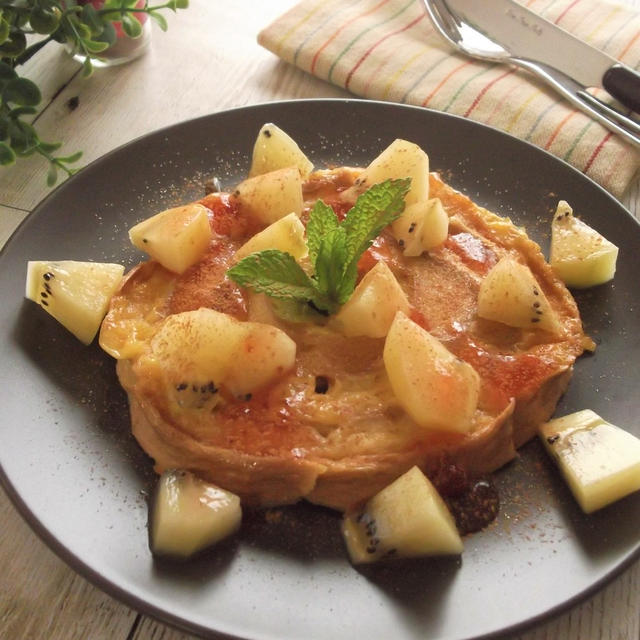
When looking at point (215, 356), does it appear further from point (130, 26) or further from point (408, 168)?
→ point (130, 26)

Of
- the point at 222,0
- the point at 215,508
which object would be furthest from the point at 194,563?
the point at 222,0

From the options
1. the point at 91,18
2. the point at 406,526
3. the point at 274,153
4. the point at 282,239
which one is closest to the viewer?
the point at 406,526

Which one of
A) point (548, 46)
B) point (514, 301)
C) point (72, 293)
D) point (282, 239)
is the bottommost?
point (72, 293)

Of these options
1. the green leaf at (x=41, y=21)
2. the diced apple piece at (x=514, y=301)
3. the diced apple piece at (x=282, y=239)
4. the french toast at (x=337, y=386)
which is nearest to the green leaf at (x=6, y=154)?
the green leaf at (x=41, y=21)

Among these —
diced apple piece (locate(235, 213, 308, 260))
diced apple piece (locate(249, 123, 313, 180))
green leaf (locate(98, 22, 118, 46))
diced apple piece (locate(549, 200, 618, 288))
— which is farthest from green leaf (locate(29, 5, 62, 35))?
diced apple piece (locate(549, 200, 618, 288))

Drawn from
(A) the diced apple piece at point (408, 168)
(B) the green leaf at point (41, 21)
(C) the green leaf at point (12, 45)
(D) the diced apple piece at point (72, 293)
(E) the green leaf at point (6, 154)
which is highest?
(A) the diced apple piece at point (408, 168)

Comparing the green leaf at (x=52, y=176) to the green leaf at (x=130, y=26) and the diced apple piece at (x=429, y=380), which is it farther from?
the diced apple piece at (x=429, y=380)

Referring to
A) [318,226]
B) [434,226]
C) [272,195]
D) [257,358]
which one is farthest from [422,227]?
[257,358]

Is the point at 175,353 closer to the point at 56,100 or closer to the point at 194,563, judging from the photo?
the point at 194,563
